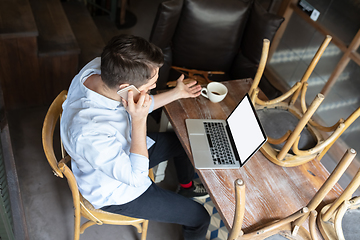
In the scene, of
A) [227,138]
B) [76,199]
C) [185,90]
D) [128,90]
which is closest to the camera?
[128,90]

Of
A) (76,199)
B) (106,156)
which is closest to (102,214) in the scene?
(76,199)

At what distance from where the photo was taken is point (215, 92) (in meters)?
1.63

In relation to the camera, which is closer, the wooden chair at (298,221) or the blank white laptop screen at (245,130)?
the wooden chair at (298,221)

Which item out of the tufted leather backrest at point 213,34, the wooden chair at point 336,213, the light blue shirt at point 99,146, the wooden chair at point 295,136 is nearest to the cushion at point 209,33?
the tufted leather backrest at point 213,34

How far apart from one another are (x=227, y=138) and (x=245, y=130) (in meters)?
0.13

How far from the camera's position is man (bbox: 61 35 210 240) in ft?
3.57

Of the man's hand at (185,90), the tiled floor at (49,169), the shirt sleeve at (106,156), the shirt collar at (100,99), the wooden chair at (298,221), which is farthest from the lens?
the tiled floor at (49,169)

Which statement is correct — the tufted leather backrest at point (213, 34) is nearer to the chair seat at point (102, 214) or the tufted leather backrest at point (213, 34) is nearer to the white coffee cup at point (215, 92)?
the white coffee cup at point (215, 92)

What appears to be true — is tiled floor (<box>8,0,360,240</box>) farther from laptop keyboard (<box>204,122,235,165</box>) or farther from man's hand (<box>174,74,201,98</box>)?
man's hand (<box>174,74,201,98</box>)

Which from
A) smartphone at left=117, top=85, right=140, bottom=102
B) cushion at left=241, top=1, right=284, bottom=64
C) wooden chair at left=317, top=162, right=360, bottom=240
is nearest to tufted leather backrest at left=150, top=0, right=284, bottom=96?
cushion at left=241, top=1, right=284, bottom=64

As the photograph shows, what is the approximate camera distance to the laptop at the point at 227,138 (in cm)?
128

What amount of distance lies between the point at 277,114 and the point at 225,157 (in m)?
0.39

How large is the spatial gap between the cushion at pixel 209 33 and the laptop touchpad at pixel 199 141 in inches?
Result: 36.6

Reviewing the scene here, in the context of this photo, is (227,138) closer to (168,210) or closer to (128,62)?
(168,210)
